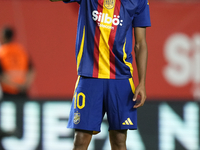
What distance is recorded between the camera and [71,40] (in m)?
7.60

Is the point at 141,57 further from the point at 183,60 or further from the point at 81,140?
the point at 183,60

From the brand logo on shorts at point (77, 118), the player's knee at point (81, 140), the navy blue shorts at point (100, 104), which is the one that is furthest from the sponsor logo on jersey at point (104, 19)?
the player's knee at point (81, 140)

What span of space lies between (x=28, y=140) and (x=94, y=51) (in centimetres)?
145

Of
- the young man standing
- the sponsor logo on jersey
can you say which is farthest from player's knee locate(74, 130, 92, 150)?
the sponsor logo on jersey

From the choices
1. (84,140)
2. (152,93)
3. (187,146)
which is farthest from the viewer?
(152,93)

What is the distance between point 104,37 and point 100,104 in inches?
15.4

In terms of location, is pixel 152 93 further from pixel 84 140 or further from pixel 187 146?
pixel 84 140

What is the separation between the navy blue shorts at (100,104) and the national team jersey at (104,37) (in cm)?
5

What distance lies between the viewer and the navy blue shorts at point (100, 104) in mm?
2242

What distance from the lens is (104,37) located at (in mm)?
2250

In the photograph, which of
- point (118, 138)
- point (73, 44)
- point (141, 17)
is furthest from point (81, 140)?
point (73, 44)

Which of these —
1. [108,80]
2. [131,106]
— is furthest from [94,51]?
[131,106]

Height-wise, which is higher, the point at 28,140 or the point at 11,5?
the point at 11,5

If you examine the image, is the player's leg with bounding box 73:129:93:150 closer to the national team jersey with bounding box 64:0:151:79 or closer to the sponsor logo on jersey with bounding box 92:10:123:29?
the national team jersey with bounding box 64:0:151:79
